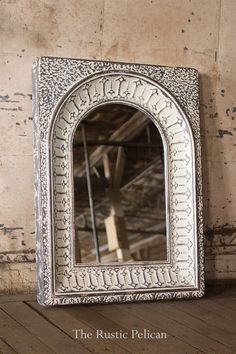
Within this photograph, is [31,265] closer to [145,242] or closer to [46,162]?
[46,162]

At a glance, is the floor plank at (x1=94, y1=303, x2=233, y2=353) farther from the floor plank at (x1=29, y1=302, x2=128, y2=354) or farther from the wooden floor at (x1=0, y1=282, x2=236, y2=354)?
the floor plank at (x1=29, y1=302, x2=128, y2=354)

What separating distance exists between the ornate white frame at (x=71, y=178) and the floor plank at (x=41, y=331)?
10cm

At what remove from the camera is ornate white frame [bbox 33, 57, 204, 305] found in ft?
6.46

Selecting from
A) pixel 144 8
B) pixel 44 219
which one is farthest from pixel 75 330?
pixel 144 8

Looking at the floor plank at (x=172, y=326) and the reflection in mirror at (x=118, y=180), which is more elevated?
the reflection in mirror at (x=118, y=180)

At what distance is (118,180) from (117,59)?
1184mm

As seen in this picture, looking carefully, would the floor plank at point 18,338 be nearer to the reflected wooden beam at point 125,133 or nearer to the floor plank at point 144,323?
the floor plank at point 144,323

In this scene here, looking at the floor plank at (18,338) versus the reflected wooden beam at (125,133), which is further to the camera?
the reflected wooden beam at (125,133)

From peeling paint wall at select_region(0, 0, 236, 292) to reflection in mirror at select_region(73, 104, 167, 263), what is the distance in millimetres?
376

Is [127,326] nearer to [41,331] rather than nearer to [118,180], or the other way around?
[41,331]

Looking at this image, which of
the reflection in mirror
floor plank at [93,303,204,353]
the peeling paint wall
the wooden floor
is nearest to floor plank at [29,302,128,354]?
the wooden floor

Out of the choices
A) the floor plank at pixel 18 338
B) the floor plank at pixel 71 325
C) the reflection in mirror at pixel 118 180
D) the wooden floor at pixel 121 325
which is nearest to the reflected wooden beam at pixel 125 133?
the reflection in mirror at pixel 118 180

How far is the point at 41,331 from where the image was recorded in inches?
64.2

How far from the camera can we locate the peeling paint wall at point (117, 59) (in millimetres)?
2059
